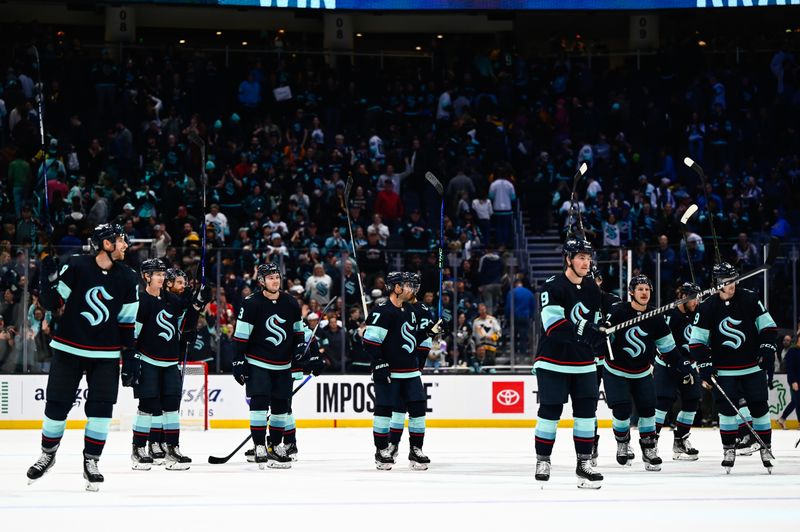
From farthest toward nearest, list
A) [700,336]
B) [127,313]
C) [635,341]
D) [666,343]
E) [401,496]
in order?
[666,343] → [635,341] → [700,336] → [127,313] → [401,496]

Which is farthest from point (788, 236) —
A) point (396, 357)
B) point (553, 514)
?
point (553, 514)

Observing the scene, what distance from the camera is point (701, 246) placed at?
725 inches

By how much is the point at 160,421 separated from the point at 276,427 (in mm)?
1016

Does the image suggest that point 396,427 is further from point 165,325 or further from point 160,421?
point 165,325

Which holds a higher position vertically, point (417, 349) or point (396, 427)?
point (417, 349)

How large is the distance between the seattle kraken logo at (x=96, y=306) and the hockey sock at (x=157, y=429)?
7.94ft

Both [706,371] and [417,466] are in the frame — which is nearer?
[706,371]

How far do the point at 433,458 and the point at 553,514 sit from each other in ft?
→ 16.0

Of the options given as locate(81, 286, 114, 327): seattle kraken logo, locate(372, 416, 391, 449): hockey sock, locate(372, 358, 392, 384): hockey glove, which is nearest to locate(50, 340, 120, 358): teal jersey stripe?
locate(81, 286, 114, 327): seattle kraken logo

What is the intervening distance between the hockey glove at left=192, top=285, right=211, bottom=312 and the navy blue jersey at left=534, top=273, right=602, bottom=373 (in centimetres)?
339

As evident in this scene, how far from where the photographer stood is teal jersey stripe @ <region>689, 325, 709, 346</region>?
36.9 feet

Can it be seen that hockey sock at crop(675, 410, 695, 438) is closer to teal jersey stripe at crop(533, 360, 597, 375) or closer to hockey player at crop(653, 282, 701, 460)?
hockey player at crop(653, 282, 701, 460)

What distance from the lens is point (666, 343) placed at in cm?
→ 1188

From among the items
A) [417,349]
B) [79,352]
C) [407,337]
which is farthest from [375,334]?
[79,352]
